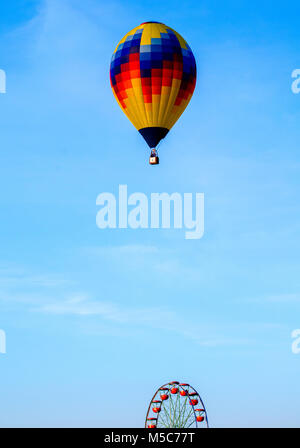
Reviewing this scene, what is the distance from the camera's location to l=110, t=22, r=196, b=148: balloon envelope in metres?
72.9

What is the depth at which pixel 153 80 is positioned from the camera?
72.8m

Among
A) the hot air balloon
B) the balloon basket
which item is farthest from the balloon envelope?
the balloon basket

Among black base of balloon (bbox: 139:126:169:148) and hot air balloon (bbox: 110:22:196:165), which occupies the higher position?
hot air balloon (bbox: 110:22:196:165)

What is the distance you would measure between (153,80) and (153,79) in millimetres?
69

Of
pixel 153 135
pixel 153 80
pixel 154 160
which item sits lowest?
pixel 154 160

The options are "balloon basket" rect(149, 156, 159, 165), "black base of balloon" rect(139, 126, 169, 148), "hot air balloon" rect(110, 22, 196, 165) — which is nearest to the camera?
"balloon basket" rect(149, 156, 159, 165)

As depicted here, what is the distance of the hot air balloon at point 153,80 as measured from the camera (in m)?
72.9

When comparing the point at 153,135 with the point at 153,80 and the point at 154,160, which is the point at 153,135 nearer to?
the point at 154,160

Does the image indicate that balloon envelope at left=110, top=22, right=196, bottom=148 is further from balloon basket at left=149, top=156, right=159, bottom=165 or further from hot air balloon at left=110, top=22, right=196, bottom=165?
balloon basket at left=149, top=156, right=159, bottom=165

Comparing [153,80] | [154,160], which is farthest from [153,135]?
[153,80]

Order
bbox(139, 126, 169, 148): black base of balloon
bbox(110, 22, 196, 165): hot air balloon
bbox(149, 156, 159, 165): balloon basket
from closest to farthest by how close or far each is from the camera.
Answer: bbox(149, 156, 159, 165): balloon basket, bbox(110, 22, 196, 165): hot air balloon, bbox(139, 126, 169, 148): black base of balloon

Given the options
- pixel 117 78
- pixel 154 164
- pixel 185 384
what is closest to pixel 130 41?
pixel 117 78
